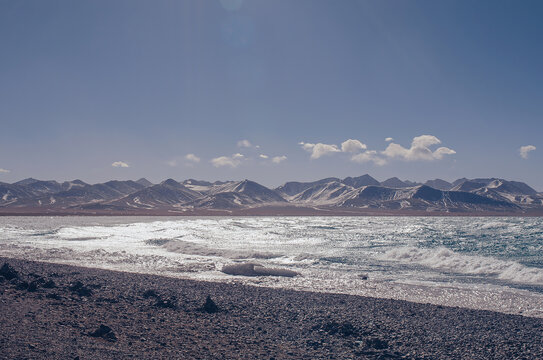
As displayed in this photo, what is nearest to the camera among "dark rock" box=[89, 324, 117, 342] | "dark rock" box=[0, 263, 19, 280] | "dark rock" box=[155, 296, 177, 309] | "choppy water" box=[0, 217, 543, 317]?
"dark rock" box=[89, 324, 117, 342]

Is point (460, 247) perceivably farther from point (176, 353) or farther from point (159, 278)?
point (176, 353)

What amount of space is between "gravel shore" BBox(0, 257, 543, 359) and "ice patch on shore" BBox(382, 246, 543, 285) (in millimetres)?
10846

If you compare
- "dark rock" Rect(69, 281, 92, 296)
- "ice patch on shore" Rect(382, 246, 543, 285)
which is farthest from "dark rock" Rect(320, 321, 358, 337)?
"ice patch on shore" Rect(382, 246, 543, 285)

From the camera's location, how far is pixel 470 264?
2495 cm

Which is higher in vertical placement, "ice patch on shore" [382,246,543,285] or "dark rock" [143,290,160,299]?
"dark rock" [143,290,160,299]

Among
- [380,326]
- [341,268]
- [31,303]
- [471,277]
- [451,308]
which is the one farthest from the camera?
[341,268]

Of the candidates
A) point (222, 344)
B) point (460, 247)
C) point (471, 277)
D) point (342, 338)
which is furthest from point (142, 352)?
point (460, 247)

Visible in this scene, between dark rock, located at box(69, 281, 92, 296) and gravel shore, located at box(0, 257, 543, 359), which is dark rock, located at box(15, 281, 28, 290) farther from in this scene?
dark rock, located at box(69, 281, 92, 296)

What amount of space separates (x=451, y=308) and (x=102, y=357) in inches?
433

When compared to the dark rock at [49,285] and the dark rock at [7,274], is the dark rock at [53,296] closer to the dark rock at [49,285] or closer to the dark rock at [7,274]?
the dark rock at [49,285]

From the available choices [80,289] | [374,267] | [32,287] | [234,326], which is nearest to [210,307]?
[234,326]

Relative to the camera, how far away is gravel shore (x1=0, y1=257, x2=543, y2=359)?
8633 mm

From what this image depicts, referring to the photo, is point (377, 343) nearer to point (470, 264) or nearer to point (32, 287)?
point (32, 287)

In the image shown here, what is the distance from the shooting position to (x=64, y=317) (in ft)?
34.3
